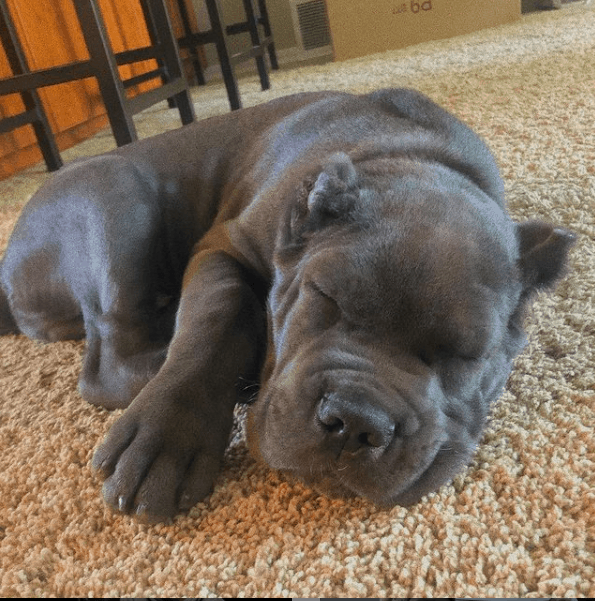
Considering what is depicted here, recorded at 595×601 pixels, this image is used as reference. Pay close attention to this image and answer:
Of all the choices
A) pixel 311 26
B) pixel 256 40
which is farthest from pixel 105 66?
pixel 311 26

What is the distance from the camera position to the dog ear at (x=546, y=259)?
1.37 meters

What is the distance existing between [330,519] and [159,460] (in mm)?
303

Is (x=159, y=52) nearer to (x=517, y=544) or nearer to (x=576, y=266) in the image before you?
(x=576, y=266)

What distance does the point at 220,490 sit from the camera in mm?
1168

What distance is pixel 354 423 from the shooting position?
3.24 ft

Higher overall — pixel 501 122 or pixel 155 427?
pixel 155 427

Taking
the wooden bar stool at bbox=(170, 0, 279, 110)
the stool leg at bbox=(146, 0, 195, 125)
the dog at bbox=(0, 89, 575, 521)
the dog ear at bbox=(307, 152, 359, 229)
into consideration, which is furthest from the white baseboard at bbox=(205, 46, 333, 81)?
the dog ear at bbox=(307, 152, 359, 229)

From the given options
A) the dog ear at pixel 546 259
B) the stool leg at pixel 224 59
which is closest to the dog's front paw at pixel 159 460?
the dog ear at pixel 546 259

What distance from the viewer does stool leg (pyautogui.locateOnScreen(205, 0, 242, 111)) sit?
4703 millimetres

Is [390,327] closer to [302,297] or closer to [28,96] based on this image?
[302,297]

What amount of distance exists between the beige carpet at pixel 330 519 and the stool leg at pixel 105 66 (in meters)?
1.69

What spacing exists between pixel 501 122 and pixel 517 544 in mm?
2442

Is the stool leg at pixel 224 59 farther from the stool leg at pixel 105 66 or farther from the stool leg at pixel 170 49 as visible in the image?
the stool leg at pixel 105 66

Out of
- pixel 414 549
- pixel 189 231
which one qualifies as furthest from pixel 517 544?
pixel 189 231
